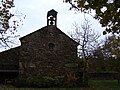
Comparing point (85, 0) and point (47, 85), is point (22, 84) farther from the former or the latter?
point (85, 0)

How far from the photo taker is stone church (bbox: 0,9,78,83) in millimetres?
42000

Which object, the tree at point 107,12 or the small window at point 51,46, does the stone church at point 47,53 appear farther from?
the tree at point 107,12

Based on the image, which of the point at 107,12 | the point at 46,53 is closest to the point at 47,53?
the point at 46,53

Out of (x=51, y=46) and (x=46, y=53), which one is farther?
(x=51, y=46)

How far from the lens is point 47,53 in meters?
42.6

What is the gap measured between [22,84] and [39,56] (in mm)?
6031

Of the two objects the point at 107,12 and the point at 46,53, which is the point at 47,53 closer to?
the point at 46,53

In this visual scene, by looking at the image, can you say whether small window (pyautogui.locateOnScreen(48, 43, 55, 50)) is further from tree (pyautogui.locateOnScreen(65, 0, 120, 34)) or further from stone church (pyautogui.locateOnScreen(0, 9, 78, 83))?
tree (pyautogui.locateOnScreen(65, 0, 120, 34))

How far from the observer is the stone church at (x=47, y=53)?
42.0 metres

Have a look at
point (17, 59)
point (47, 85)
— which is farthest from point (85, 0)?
point (17, 59)

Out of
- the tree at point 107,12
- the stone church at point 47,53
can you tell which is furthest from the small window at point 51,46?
the tree at point 107,12

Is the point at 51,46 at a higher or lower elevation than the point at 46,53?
higher

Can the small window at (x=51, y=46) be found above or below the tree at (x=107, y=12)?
above

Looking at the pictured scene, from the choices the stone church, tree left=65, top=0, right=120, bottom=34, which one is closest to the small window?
the stone church
